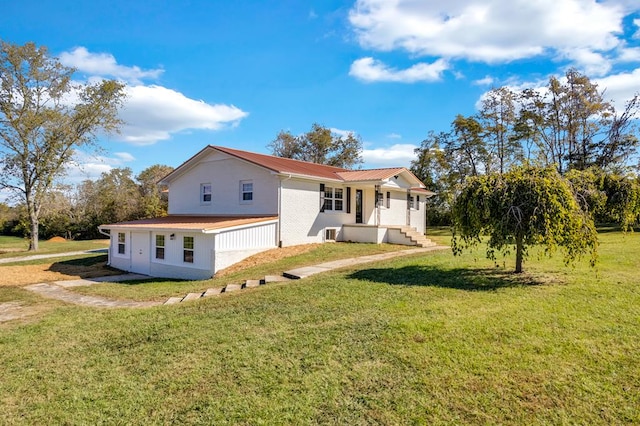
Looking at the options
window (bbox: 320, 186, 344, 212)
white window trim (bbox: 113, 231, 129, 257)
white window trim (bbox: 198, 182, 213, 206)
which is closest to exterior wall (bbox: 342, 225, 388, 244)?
window (bbox: 320, 186, 344, 212)

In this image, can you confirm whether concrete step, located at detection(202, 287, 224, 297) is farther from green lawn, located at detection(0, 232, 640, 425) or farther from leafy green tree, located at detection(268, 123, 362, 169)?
leafy green tree, located at detection(268, 123, 362, 169)

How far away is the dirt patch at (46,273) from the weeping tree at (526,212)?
14461 mm

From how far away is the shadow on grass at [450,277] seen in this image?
8.20m

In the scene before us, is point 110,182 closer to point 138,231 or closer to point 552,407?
point 138,231

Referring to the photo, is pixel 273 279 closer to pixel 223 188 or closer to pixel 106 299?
pixel 106 299

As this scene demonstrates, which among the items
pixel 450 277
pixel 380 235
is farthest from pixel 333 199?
pixel 450 277

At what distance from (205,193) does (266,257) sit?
23.4ft

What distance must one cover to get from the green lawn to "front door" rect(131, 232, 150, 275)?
829cm

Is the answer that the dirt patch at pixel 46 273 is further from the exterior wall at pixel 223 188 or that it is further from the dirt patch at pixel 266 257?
the dirt patch at pixel 266 257

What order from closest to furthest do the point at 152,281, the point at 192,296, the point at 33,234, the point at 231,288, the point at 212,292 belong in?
the point at 192,296, the point at 212,292, the point at 231,288, the point at 152,281, the point at 33,234

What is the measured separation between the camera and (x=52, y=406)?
4422 mm

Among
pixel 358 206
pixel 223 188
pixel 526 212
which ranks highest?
pixel 223 188

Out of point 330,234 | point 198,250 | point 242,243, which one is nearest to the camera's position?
point 198,250

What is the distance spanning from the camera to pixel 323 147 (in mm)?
44781
